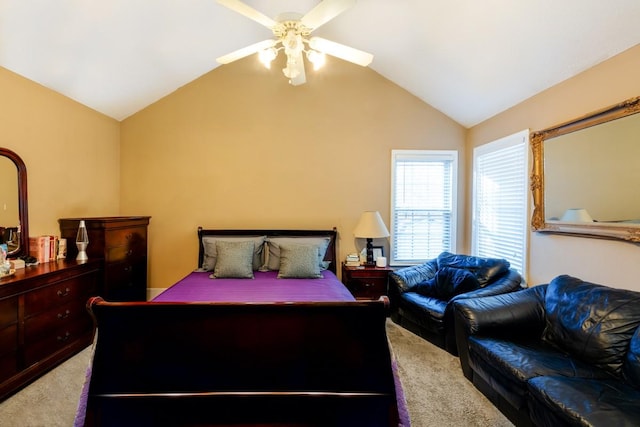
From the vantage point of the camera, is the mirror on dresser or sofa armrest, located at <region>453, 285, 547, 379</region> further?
the mirror on dresser

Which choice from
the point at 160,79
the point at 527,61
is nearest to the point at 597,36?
the point at 527,61

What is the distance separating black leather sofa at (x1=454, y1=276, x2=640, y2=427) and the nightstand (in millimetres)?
1306

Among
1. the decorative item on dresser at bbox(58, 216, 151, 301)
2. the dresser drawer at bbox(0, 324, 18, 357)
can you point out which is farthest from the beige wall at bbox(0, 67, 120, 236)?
the dresser drawer at bbox(0, 324, 18, 357)

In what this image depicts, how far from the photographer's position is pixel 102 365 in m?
1.52

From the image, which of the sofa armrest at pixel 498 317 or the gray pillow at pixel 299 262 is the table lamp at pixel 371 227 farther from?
the sofa armrest at pixel 498 317

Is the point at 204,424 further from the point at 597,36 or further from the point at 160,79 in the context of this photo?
the point at 160,79

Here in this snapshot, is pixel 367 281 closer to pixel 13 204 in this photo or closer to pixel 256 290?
pixel 256 290

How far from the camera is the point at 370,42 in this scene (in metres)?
3.51

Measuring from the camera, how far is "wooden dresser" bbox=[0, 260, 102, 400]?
232 centimetres

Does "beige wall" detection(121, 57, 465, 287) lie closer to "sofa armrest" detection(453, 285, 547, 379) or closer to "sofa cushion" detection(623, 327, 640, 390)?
"sofa armrest" detection(453, 285, 547, 379)

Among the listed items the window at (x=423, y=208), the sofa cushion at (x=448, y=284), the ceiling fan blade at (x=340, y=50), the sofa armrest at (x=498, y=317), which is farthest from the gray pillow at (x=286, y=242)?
the ceiling fan blade at (x=340, y=50)

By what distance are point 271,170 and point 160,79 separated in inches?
67.5

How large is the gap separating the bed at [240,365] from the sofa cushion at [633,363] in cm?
135

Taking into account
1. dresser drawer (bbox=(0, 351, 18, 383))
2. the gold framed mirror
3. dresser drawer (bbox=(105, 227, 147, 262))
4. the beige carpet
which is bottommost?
the beige carpet
